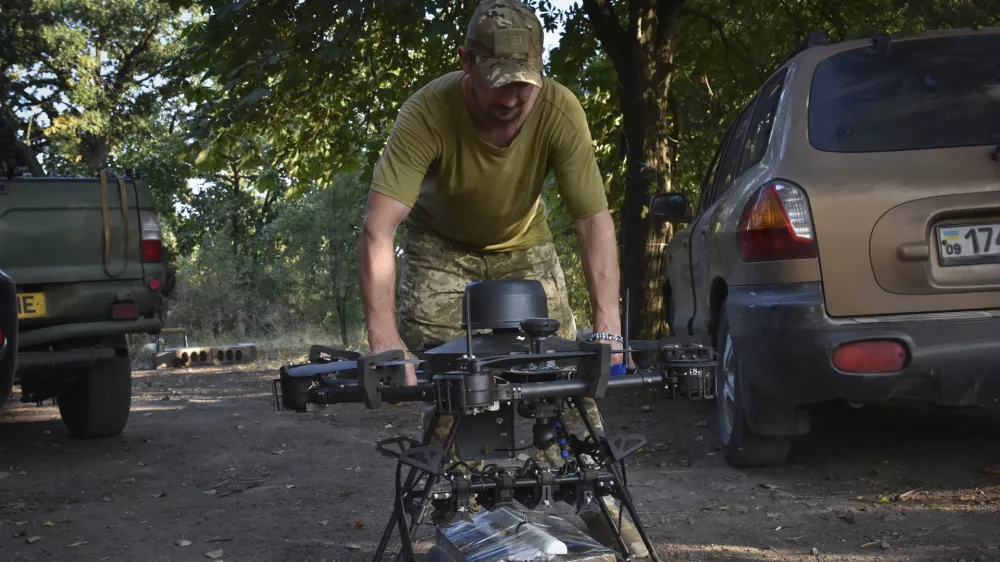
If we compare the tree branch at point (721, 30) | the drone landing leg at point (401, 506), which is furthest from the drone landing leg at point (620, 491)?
the tree branch at point (721, 30)

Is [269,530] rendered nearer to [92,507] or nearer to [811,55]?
[92,507]

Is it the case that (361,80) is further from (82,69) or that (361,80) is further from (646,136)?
(82,69)

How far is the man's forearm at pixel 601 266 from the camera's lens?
3404mm

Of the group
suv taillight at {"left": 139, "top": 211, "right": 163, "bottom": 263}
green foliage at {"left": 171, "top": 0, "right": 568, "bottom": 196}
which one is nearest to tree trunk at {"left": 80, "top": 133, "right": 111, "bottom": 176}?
green foliage at {"left": 171, "top": 0, "right": 568, "bottom": 196}

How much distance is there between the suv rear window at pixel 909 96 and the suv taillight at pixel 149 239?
4943mm

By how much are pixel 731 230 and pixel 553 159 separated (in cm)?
167

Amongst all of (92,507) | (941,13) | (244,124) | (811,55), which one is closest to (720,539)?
(811,55)

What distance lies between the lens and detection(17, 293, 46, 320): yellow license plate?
Answer: 7.40m

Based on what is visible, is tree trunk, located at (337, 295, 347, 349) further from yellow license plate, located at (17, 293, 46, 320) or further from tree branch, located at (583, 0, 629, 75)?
yellow license plate, located at (17, 293, 46, 320)

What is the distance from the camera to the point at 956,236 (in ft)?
14.6

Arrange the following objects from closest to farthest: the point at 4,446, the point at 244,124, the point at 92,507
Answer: the point at 92,507, the point at 4,446, the point at 244,124

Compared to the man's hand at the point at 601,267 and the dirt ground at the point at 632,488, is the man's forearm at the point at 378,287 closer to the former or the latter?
the man's hand at the point at 601,267

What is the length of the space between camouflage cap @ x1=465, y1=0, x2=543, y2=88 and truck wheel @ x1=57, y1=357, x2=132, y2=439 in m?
5.55

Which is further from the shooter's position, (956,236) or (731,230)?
(731,230)
